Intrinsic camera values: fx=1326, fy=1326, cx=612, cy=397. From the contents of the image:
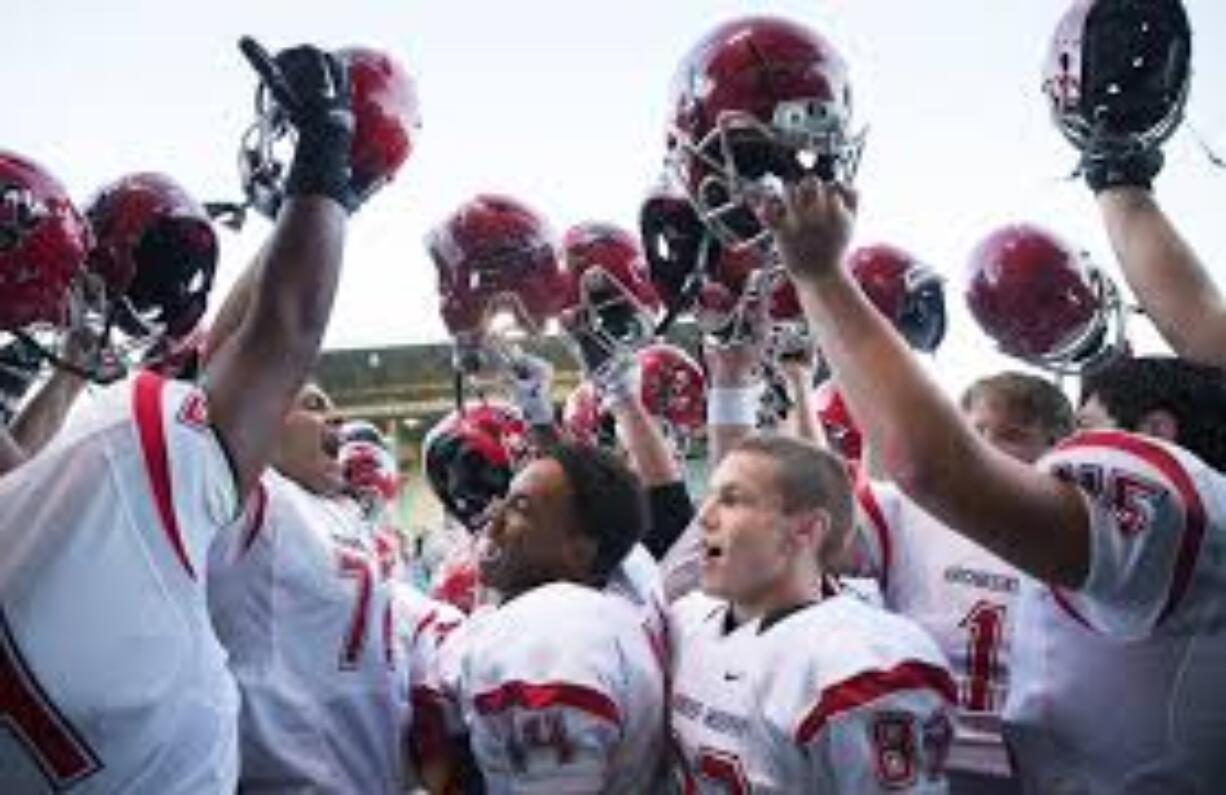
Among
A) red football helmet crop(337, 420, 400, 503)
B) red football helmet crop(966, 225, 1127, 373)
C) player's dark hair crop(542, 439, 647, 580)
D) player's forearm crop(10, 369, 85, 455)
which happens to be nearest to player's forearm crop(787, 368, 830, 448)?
red football helmet crop(966, 225, 1127, 373)

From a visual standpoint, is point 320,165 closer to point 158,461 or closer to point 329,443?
point 158,461

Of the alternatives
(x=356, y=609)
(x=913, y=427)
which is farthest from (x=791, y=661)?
(x=356, y=609)

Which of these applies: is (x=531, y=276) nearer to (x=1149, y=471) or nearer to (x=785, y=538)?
(x=785, y=538)

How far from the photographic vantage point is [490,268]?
3900mm

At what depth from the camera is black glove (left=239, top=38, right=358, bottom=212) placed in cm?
229

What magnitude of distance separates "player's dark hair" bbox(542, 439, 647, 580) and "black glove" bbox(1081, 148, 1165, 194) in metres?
1.36

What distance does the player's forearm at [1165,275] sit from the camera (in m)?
2.54

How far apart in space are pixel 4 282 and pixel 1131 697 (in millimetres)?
2096

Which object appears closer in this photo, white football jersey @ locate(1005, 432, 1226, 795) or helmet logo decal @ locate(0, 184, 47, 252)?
white football jersey @ locate(1005, 432, 1226, 795)

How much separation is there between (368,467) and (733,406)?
13.8 ft

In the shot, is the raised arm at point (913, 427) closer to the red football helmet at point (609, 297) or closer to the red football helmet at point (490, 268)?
the red football helmet at point (490, 268)

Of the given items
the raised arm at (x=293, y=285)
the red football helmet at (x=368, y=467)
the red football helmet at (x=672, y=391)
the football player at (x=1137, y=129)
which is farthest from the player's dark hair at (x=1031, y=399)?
the red football helmet at (x=368, y=467)

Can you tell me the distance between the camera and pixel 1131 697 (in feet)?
7.34

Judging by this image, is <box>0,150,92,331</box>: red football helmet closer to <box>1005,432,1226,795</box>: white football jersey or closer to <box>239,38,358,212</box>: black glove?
<box>239,38,358,212</box>: black glove
